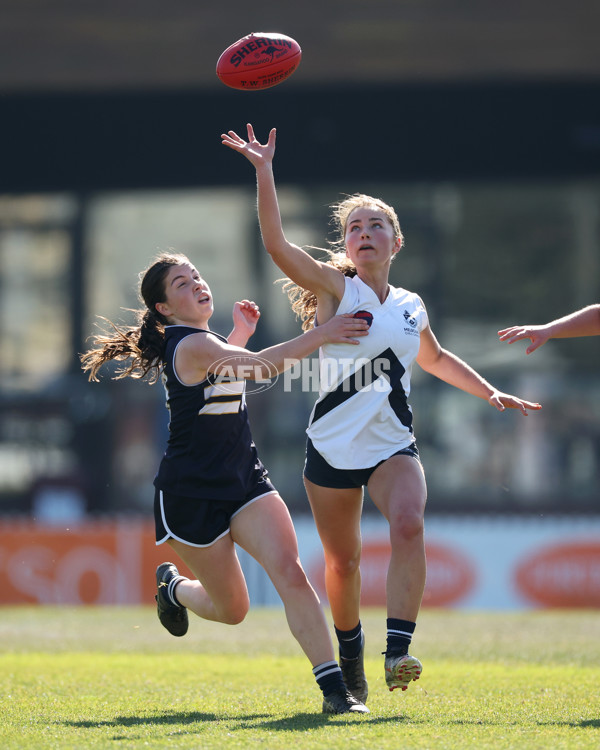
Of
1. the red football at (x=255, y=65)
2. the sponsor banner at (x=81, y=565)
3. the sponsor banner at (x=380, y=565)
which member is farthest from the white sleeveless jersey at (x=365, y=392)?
the sponsor banner at (x=81, y=565)

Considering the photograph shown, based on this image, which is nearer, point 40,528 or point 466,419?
point 40,528

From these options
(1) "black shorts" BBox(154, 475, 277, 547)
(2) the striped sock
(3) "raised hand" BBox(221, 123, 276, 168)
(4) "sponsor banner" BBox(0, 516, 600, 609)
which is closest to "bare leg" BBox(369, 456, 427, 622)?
(1) "black shorts" BBox(154, 475, 277, 547)

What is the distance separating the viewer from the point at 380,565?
12172 mm

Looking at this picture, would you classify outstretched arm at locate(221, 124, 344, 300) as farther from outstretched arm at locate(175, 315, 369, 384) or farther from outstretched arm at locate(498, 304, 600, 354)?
outstretched arm at locate(498, 304, 600, 354)

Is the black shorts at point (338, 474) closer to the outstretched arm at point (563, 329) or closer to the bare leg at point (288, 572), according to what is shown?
the bare leg at point (288, 572)

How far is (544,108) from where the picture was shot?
18188 millimetres

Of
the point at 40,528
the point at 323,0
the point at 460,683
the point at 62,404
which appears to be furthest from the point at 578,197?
the point at 460,683

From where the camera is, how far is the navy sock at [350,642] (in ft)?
17.6

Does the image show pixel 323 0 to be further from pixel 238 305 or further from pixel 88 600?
pixel 238 305

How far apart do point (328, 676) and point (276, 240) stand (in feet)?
6.20

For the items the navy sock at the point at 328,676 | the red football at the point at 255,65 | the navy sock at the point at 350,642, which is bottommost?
the navy sock at the point at 328,676

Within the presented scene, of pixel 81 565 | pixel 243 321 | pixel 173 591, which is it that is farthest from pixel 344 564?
pixel 81 565

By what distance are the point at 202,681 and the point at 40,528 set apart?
6.76 metres

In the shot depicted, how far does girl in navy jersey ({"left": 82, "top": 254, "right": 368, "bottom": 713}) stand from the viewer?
4949mm
